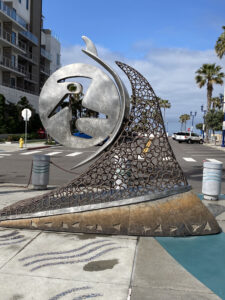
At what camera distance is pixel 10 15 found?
39344 mm

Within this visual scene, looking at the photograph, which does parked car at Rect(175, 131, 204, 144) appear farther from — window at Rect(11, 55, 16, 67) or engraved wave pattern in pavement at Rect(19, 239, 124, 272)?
engraved wave pattern in pavement at Rect(19, 239, 124, 272)

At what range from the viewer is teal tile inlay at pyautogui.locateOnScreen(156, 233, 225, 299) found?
12.7 ft

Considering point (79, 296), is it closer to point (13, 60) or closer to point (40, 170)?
point (40, 170)

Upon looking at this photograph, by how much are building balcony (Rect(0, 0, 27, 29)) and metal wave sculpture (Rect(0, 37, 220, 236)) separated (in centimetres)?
3584

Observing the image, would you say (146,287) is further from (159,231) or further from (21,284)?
(159,231)

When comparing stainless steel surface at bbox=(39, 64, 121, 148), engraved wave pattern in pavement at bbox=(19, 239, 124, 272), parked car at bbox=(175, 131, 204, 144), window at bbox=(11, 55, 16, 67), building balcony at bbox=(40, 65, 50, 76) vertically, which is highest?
building balcony at bbox=(40, 65, 50, 76)

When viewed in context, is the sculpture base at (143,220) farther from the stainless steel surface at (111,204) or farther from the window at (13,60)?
the window at (13,60)

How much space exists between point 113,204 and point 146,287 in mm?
2023

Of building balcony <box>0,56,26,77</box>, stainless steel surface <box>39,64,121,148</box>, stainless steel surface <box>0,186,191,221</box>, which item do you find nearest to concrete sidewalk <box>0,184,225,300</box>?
stainless steel surface <box>0,186,191,221</box>

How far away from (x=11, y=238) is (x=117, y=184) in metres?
2.13

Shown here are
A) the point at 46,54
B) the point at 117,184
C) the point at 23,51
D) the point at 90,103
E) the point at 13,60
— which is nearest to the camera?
the point at 117,184

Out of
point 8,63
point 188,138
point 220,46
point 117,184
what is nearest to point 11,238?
point 117,184

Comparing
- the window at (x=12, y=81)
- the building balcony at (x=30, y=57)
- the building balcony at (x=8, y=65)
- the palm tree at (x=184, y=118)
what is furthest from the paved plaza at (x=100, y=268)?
the palm tree at (x=184, y=118)

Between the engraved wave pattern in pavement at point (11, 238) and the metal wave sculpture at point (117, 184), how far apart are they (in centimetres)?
35
